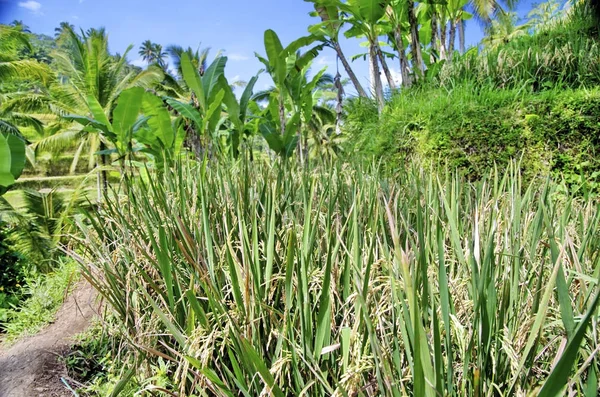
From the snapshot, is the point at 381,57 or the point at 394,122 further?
the point at 381,57

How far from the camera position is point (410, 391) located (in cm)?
88

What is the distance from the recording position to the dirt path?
195 cm

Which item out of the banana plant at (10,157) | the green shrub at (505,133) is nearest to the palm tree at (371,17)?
the green shrub at (505,133)

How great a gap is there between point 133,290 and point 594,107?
480 cm

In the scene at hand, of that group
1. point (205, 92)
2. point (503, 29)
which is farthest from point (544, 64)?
point (503, 29)

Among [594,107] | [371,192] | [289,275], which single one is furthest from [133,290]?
[594,107]

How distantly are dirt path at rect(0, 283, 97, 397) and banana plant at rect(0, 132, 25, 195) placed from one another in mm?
1410

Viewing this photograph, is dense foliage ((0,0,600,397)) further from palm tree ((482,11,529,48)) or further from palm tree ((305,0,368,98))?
palm tree ((482,11,529,48))

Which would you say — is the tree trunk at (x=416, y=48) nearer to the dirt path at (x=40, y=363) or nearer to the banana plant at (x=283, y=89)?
the banana plant at (x=283, y=89)

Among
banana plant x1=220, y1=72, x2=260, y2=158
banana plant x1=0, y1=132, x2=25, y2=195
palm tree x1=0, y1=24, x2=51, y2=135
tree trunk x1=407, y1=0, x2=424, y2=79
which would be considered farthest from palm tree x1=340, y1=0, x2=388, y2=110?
palm tree x1=0, y1=24, x2=51, y2=135

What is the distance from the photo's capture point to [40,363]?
218 cm

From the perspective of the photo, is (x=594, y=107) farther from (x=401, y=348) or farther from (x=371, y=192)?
(x=401, y=348)

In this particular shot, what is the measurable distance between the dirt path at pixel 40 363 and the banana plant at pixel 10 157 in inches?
55.5

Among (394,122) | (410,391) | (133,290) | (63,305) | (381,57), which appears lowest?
(63,305)
